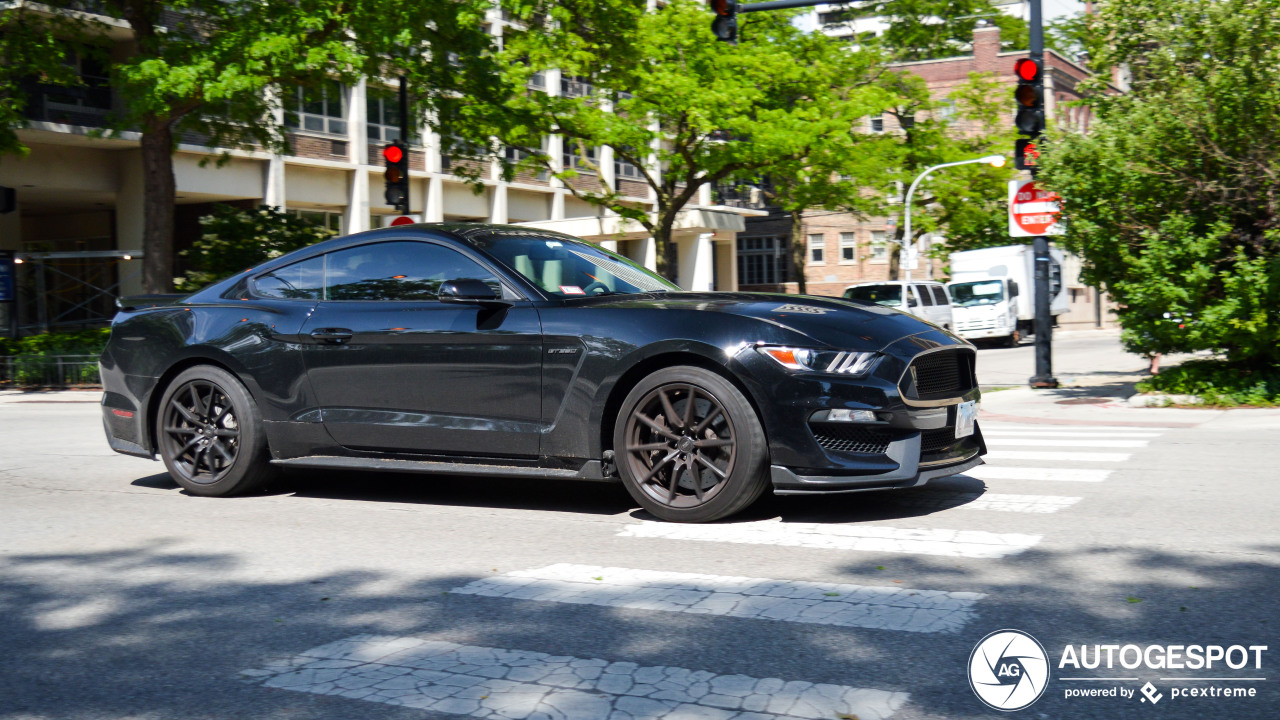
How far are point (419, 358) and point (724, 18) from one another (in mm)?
11038

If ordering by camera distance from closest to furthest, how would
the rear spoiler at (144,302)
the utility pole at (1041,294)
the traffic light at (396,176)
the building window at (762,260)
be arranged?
1. the rear spoiler at (144,302)
2. the utility pole at (1041,294)
3. the traffic light at (396,176)
4. the building window at (762,260)

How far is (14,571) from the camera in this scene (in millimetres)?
5441

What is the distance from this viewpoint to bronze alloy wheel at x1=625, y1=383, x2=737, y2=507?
599cm

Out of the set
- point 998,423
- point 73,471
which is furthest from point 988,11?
point 73,471

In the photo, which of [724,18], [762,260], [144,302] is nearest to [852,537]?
[144,302]

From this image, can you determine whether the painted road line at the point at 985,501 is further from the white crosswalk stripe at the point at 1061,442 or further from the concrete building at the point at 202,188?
the concrete building at the point at 202,188

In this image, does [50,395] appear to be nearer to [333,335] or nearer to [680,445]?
[333,335]

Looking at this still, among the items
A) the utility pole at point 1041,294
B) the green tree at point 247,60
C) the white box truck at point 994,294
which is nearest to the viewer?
the utility pole at point 1041,294

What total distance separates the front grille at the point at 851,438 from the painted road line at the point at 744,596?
3.64 feet

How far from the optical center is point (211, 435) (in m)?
7.45

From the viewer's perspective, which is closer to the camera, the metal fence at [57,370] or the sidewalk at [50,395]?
the sidewalk at [50,395]

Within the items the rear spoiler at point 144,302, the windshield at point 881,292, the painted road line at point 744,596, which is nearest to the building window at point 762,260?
the windshield at point 881,292

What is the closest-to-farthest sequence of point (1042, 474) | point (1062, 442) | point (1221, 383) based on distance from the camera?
point (1042, 474) < point (1062, 442) < point (1221, 383)

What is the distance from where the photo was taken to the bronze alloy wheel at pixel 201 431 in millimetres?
7402
